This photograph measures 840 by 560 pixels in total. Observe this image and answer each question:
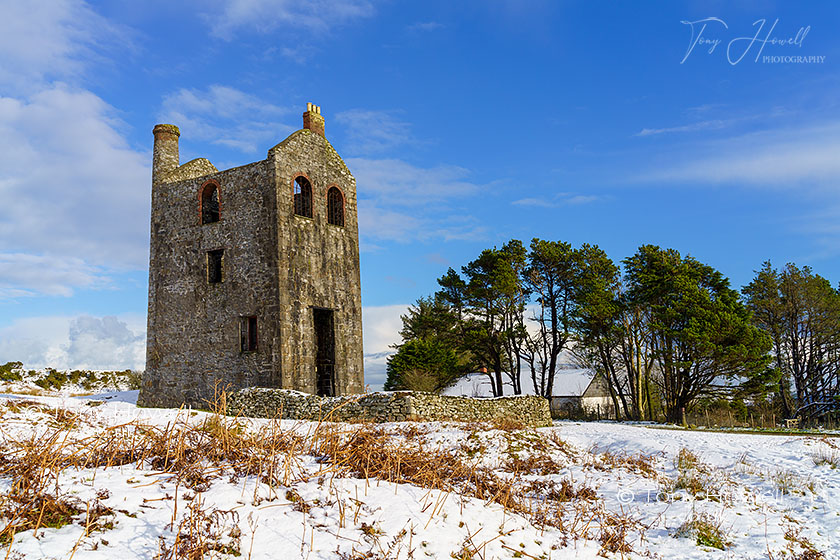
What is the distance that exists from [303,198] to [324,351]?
256 inches

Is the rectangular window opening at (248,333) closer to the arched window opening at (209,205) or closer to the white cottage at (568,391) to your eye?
the arched window opening at (209,205)

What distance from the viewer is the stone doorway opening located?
24.9 metres

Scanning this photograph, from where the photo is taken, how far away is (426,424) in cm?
1569

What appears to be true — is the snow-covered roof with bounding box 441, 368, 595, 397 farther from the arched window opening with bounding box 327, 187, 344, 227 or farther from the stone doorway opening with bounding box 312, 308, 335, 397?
the arched window opening with bounding box 327, 187, 344, 227

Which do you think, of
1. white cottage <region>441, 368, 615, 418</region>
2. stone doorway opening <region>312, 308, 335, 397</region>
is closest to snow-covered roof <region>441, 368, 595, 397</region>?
white cottage <region>441, 368, 615, 418</region>

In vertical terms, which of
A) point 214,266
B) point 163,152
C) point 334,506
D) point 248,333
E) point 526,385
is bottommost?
point 334,506

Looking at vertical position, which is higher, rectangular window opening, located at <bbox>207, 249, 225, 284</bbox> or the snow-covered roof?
Result: rectangular window opening, located at <bbox>207, 249, 225, 284</bbox>

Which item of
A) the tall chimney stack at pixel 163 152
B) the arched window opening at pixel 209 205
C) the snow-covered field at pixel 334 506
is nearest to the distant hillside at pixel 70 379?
the tall chimney stack at pixel 163 152

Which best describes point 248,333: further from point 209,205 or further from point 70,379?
point 70,379

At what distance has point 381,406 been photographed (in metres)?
18.7

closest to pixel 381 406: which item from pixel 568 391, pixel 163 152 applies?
pixel 163 152

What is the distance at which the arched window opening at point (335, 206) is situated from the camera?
1038 inches

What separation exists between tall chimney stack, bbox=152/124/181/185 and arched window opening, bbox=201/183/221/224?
2793 millimetres

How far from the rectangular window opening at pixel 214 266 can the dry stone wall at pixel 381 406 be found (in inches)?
219
